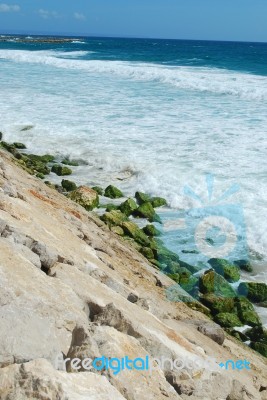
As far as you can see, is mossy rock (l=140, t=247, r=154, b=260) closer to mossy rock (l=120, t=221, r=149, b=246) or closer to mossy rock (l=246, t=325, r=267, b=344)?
mossy rock (l=120, t=221, r=149, b=246)

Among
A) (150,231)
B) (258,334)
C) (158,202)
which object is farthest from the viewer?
(158,202)

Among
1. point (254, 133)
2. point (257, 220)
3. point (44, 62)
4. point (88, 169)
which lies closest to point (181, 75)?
point (44, 62)

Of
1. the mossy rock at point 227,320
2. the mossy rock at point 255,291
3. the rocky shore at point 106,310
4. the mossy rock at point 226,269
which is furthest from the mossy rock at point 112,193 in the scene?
the mossy rock at point 227,320

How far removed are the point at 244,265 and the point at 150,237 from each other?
1.83 m

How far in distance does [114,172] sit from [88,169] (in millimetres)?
744

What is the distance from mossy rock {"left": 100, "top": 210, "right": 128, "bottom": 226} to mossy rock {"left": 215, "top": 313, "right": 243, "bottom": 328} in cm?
291

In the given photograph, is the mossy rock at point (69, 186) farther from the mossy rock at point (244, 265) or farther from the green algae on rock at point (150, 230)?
the mossy rock at point (244, 265)

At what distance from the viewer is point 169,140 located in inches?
596

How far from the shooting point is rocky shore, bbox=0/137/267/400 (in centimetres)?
289

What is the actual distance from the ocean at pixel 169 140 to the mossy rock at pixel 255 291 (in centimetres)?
64

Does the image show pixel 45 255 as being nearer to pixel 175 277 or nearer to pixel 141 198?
pixel 175 277

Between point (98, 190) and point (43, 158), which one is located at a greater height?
point (43, 158)

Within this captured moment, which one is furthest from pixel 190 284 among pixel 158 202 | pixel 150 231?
pixel 158 202

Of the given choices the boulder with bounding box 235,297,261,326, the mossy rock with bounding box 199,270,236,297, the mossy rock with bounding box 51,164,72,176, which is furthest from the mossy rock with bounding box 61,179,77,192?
the boulder with bounding box 235,297,261,326
